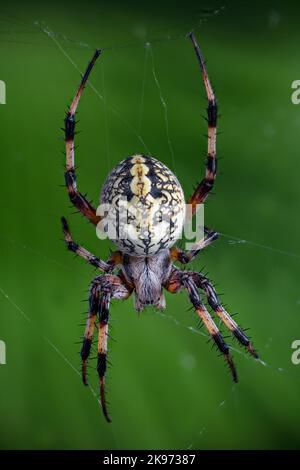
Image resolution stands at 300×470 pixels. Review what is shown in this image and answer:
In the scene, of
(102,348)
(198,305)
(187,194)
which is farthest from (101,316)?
(187,194)

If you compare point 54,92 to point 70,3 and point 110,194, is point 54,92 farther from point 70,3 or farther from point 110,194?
point 110,194

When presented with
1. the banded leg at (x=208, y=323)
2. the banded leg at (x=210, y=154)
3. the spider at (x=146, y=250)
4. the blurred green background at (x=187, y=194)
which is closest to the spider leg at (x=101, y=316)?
the spider at (x=146, y=250)

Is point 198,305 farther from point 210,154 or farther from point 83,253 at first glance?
point 210,154

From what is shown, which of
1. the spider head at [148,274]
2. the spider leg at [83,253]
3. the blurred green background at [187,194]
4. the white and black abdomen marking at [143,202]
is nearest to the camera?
the white and black abdomen marking at [143,202]

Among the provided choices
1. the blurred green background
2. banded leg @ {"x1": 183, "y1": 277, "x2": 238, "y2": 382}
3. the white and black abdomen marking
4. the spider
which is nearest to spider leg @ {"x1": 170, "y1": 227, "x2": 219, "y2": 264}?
the spider

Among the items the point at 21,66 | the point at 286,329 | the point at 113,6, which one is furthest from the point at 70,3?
the point at 286,329

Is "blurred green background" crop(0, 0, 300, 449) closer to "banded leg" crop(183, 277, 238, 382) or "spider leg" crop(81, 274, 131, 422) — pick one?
"spider leg" crop(81, 274, 131, 422)

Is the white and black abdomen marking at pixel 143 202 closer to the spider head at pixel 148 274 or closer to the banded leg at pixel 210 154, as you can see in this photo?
the banded leg at pixel 210 154
